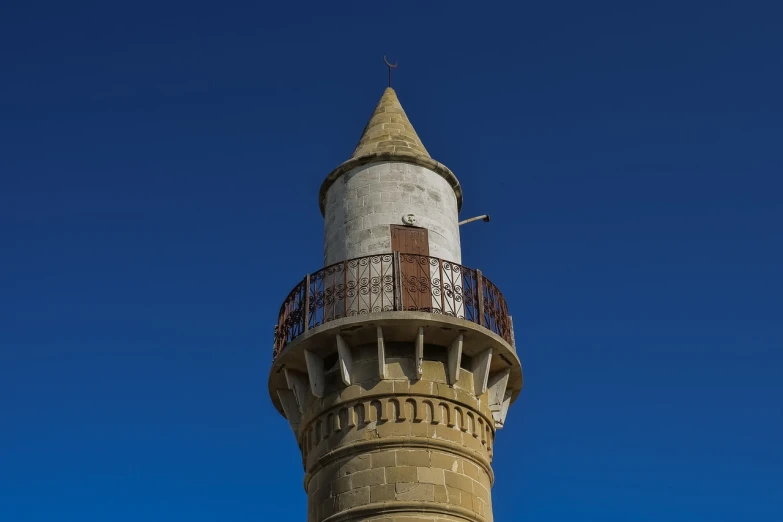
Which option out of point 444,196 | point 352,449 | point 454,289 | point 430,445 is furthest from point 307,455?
point 444,196

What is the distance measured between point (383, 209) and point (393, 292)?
2.24 m

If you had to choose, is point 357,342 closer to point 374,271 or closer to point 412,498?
point 374,271

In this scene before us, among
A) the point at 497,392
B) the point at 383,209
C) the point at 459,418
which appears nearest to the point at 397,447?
the point at 459,418

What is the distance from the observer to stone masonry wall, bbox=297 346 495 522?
13.7m

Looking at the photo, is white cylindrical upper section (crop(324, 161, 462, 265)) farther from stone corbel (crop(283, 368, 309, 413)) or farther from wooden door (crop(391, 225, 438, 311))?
stone corbel (crop(283, 368, 309, 413))

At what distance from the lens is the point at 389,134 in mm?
18344

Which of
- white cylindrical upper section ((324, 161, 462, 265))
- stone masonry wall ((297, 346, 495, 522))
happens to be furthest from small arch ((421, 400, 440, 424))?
white cylindrical upper section ((324, 161, 462, 265))

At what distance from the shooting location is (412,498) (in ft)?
44.4

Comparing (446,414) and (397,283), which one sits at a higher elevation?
(397,283)

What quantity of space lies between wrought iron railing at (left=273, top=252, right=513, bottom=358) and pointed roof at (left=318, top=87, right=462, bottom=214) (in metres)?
2.46

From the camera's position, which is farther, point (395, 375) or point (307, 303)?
point (307, 303)

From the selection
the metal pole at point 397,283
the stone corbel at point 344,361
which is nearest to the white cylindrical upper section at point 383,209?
the metal pole at point 397,283

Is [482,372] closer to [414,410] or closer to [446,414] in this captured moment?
[446,414]

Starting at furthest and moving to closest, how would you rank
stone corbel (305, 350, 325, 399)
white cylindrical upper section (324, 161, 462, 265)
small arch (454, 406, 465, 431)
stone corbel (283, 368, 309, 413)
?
white cylindrical upper section (324, 161, 462, 265), stone corbel (283, 368, 309, 413), stone corbel (305, 350, 325, 399), small arch (454, 406, 465, 431)
